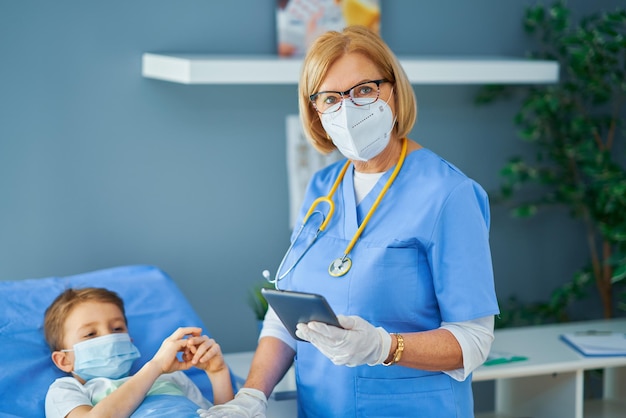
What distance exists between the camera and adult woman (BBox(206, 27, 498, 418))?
5.54 feet

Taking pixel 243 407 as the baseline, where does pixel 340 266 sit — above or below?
above

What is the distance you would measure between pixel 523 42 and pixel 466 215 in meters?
1.48

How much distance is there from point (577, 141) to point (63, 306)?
1822mm

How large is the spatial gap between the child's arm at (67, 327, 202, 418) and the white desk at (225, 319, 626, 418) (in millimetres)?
364

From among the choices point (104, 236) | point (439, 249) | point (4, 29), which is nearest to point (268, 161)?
point (104, 236)

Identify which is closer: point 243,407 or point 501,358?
point 243,407

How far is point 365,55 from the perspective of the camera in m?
1.79

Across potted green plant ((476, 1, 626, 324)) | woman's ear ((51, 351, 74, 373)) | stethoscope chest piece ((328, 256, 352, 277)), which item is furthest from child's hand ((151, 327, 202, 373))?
potted green plant ((476, 1, 626, 324))

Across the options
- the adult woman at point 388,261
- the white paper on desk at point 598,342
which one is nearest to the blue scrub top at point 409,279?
the adult woman at point 388,261

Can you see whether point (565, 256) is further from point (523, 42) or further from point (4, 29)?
point (4, 29)

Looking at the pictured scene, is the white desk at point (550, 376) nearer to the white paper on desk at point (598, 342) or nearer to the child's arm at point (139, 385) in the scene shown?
the white paper on desk at point (598, 342)

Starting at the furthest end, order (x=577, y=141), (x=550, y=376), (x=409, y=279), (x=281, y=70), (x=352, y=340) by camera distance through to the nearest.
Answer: (x=577, y=141) < (x=550, y=376) < (x=281, y=70) < (x=409, y=279) < (x=352, y=340)

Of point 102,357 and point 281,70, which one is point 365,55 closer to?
point 281,70

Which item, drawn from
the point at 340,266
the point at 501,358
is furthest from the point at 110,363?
the point at 501,358
